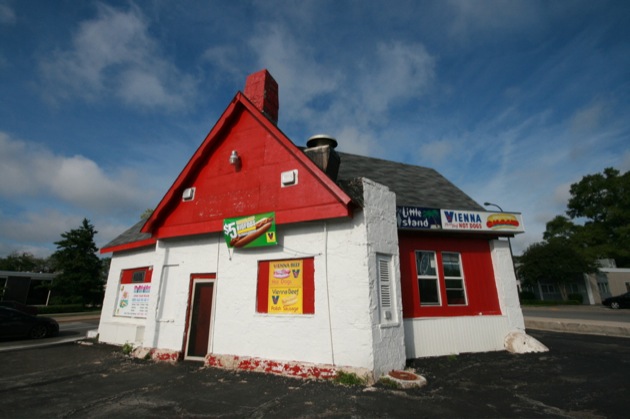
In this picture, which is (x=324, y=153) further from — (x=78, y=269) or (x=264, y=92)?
(x=78, y=269)

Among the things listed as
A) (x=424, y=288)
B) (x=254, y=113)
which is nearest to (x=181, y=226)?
(x=254, y=113)

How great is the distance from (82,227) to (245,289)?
37.1 m

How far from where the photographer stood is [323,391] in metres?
5.99

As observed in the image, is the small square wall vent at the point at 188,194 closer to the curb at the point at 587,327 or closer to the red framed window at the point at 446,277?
the red framed window at the point at 446,277

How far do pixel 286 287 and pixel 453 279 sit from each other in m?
5.49

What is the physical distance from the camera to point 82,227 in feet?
115

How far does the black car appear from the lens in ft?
46.8

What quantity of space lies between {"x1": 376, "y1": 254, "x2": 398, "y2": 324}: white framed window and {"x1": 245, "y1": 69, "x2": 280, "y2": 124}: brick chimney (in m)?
6.20

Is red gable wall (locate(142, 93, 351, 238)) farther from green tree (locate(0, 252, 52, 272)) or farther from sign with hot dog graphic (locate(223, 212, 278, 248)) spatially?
green tree (locate(0, 252, 52, 272))

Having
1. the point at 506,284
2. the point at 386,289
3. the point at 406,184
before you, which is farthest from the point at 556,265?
the point at 386,289

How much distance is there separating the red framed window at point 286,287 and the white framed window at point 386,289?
1.71 metres

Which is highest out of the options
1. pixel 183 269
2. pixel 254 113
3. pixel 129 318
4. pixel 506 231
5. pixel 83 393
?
pixel 254 113

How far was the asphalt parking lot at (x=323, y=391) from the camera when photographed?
5031 mm

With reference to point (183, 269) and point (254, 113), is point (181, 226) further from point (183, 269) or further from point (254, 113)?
point (254, 113)
